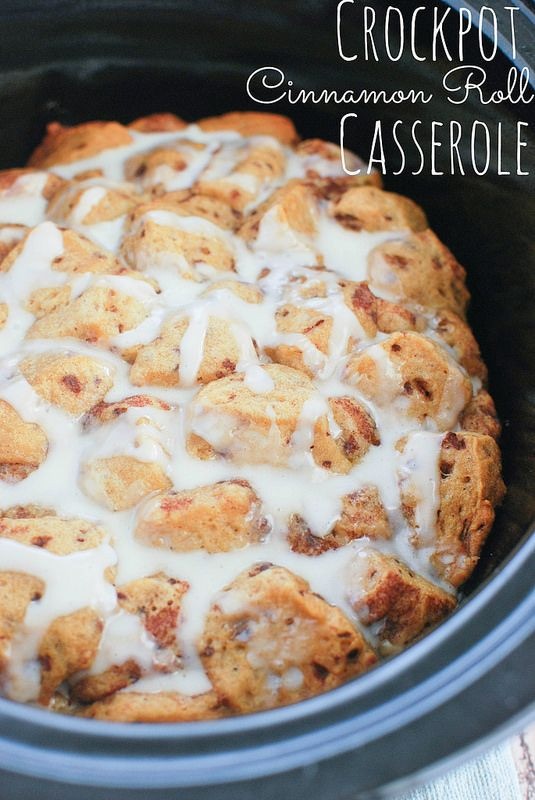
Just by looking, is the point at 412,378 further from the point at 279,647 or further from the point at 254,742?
the point at 254,742

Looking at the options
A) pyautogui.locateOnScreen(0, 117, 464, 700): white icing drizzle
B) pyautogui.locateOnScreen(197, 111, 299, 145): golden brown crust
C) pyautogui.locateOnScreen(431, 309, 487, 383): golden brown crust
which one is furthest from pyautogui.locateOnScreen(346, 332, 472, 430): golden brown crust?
pyautogui.locateOnScreen(197, 111, 299, 145): golden brown crust

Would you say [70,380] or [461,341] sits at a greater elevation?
[461,341]

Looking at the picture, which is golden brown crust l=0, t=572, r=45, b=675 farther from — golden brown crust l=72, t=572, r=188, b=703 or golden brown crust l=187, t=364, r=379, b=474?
golden brown crust l=187, t=364, r=379, b=474

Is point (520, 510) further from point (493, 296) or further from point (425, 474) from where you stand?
point (493, 296)

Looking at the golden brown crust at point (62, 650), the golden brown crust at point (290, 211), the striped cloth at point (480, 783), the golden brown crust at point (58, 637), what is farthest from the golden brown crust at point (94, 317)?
the striped cloth at point (480, 783)

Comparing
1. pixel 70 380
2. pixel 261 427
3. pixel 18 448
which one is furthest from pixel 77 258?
pixel 261 427

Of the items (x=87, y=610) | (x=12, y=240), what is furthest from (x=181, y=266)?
(x=87, y=610)

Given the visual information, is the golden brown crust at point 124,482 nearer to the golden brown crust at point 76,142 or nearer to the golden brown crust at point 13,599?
the golden brown crust at point 13,599
